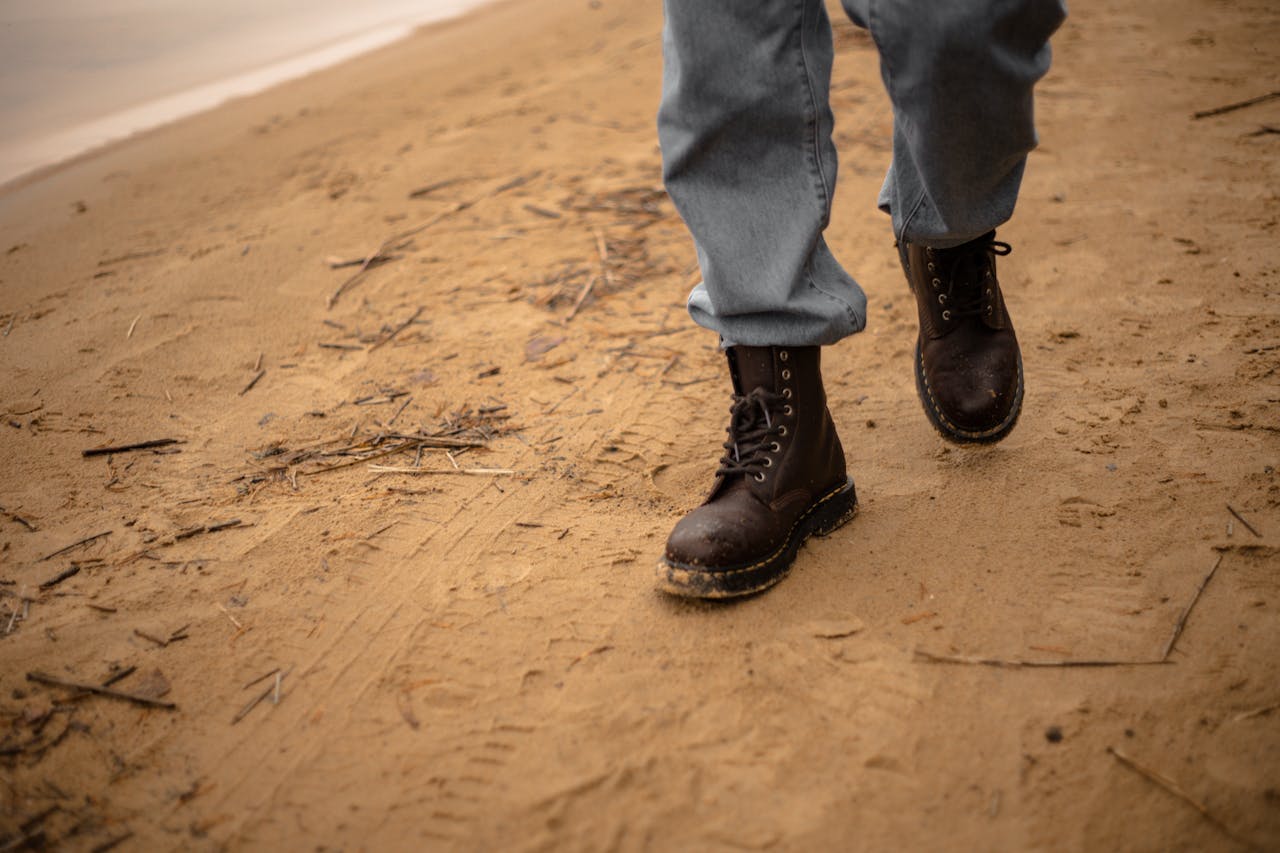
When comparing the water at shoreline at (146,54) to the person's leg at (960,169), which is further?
the water at shoreline at (146,54)

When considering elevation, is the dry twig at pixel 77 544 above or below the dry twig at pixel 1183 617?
above

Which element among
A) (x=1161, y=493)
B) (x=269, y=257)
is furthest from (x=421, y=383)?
(x=1161, y=493)

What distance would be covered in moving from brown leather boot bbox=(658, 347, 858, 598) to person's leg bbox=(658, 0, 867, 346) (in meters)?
0.09

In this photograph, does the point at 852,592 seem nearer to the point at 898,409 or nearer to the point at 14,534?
the point at 898,409

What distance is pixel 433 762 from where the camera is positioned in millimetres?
1189

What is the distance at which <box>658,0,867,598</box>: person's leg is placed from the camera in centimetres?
135

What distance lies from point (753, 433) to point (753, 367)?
12 cm

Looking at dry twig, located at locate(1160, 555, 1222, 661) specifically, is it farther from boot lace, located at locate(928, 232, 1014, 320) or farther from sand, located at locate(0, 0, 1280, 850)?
boot lace, located at locate(928, 232, 1014, 320)

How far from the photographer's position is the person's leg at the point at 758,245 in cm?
135

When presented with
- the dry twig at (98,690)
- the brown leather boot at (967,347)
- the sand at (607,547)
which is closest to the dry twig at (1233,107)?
the sand at (607,547)

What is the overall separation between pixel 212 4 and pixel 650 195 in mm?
7510

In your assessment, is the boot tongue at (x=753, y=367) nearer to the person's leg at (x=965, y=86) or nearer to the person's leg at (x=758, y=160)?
the person's leg at (x=758, y=160)

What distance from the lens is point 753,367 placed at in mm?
1531

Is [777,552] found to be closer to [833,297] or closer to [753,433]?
[753,433]
